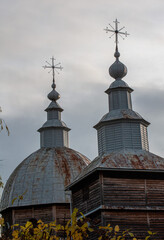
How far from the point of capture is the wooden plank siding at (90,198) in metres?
28.1

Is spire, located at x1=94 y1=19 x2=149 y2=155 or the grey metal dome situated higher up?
the grey metal dome

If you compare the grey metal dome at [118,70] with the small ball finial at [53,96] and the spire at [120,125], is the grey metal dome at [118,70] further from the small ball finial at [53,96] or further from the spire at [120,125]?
the small ball finial at [53,96]

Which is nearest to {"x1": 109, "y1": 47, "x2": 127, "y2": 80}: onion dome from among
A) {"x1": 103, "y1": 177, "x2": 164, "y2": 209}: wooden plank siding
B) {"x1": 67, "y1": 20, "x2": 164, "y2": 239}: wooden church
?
{"x1": 67, "y1": 20, "x2": 164, "y2": 239}: wooden church

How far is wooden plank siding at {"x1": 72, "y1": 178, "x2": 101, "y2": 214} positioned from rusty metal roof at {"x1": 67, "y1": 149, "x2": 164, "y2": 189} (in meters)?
0.64

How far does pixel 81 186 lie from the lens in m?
30.5

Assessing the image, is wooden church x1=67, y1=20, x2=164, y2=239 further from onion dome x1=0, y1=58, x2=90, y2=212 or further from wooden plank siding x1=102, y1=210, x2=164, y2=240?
onion dome x1=0, y1=58, x2=90, y2=212

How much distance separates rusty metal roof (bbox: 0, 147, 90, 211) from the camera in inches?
1543

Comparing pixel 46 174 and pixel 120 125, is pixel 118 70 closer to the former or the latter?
pixel 120 125

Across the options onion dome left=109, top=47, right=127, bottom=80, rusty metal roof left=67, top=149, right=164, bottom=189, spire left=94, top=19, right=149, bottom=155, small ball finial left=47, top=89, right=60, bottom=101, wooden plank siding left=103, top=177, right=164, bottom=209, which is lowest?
wooden plank siding left=103, top=177, right=164, bottom=209


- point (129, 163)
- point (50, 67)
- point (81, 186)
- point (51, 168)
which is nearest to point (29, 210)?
point (51, 168)

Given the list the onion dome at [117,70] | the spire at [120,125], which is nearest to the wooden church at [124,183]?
the spire at [120,125]

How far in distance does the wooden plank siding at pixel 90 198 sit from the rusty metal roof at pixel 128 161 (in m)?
0.64

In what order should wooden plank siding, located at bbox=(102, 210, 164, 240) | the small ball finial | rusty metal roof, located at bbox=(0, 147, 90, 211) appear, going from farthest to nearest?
1. the small ball finial
2. rusty metal roof, located at bbox=(0, 147, 90, 211)
3. wooden plank siding, located at bbox=(102, 210, 164, 240)

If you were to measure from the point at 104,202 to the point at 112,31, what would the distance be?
1400 centimetres
